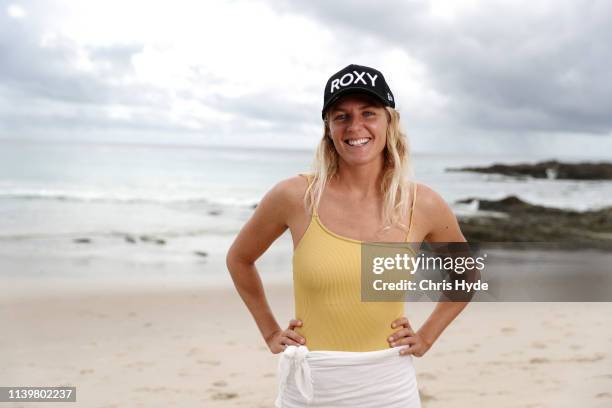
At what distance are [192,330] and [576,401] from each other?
3908 mm

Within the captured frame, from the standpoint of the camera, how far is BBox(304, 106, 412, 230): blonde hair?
2391 millimetres

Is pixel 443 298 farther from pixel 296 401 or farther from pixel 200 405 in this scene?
pixel 200 405

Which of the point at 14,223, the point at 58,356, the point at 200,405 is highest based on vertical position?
the point at 14,223

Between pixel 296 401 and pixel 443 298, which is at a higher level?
pixel 443 298

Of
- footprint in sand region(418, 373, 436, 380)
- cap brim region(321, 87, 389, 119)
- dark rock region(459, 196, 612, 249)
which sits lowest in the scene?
footprint in sand region(418, 373, 436, 380)

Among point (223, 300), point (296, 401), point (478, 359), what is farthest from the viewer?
point (223, 300)

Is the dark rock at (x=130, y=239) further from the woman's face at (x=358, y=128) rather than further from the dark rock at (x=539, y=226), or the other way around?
the woman's face at (x=358, y=128)

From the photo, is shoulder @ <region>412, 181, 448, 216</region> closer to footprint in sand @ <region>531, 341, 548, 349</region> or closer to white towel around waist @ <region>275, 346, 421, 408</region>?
white towel around waist @ <region>275, 346, 421, 408</region>

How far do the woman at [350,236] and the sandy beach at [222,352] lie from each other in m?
2.84

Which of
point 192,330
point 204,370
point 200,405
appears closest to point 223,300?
point 192,330

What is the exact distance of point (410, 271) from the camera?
2342 millimetres

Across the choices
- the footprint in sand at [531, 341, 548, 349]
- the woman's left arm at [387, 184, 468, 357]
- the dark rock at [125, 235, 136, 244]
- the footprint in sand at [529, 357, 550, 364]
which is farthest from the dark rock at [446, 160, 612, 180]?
the woman's left arm at [387, 184, 468, 357]

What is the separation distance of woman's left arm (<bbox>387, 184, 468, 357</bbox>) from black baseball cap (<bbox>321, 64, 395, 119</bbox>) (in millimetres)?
418

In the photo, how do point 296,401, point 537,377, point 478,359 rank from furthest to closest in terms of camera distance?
point 478,359 → point 537,377 → point 296,401
